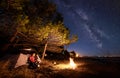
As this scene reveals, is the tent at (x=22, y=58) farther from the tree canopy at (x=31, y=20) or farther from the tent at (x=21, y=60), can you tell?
the tree canopy at (x=31, y=20)

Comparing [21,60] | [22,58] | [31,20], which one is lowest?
[21,60]

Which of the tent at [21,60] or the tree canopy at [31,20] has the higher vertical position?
the tree canopy at [31,20]

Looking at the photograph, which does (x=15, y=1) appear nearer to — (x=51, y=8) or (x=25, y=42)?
(x=25, y=42)

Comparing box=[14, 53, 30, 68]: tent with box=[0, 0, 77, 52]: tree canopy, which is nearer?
box=[0, 0, 77, 52]: tree canopy

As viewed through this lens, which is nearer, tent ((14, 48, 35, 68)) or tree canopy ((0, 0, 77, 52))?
tree canopy ((0, 0, 77, 52))

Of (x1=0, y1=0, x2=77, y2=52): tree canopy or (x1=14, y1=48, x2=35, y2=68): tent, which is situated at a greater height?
(x1=0, y1=0, x2=77, y2=52): tree canopy

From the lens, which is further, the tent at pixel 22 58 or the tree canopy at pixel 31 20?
the tent at pixel 22 58

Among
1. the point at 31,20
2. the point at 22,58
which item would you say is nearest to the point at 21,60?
the point at 22,58

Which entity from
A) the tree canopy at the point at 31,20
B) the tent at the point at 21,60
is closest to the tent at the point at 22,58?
the tent at the point at 21,60

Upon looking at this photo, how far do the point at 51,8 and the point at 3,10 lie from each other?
9.16m

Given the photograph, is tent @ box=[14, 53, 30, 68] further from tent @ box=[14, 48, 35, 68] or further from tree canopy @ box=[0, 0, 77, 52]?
tree canopy @ box=[0, 0, 77, 52]

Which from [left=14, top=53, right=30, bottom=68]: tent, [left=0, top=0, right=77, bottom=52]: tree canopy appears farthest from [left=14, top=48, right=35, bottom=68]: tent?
[left=0, top=0, right=77, bottom=52]: tree canopy

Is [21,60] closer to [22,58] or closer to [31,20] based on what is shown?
[22,58]

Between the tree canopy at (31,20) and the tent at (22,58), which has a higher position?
the tree canopy at (31,20)
